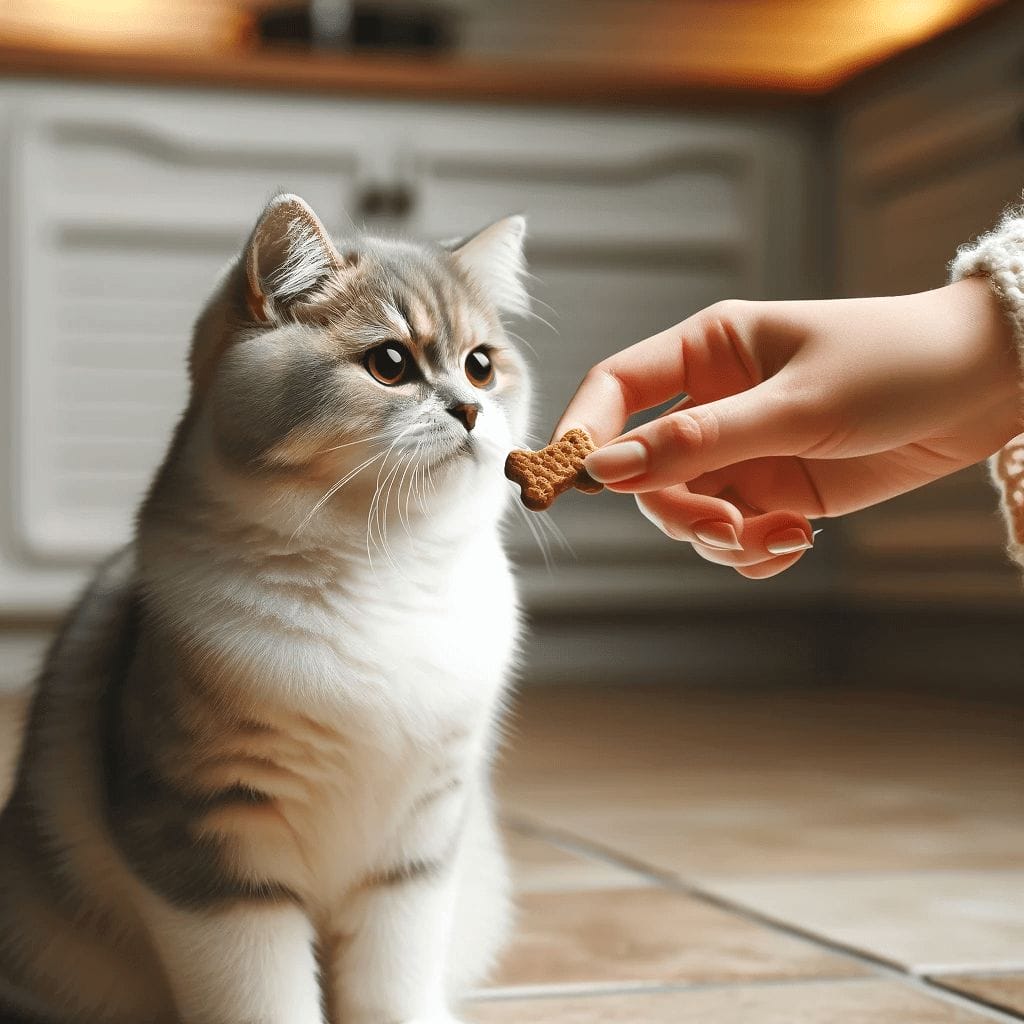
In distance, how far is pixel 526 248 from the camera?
3195 millimetres

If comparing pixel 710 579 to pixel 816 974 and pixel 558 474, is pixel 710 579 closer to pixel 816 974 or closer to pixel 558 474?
pixel 816 974

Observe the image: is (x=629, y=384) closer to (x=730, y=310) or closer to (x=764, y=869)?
(x=730, y=310)

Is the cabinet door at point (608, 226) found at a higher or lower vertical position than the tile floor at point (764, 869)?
higher

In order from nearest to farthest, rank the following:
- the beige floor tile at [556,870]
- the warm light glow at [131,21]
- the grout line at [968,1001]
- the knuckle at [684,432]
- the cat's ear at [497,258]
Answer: the knuckle at [684,432], the grout line at [968,1001], the cat's ear at [497,258], the beige floor tile at [556,870], the warm light glow at [131,21]

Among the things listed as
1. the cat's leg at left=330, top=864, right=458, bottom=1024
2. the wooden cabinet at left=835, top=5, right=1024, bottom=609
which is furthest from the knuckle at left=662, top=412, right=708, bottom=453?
the wooden cabinet at left=835, top=5, right=1024, bottom=609

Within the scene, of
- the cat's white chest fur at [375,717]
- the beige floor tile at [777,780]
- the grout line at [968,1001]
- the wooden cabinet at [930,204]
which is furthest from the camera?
the wooden cabinet at [930,204]

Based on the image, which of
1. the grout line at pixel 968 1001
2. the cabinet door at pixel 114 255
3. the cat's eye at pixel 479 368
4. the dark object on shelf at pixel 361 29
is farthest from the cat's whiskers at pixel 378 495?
the dark object on shelf at pixel 361 29

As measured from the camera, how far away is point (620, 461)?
0.78 meters

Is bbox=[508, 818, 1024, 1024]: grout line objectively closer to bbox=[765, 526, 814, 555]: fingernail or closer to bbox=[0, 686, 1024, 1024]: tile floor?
bbox=[0, 686, 1024, 1024]: tile floor

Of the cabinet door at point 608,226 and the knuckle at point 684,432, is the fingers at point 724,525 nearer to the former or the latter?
the knuckle at point 684,432

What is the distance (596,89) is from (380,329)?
2481 millimetres

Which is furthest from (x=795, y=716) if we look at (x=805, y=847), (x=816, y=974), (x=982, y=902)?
(x=816, y=974)

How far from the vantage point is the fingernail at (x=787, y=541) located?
94 cm

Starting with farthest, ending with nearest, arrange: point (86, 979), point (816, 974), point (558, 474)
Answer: point (816, 974)
point (86, 979)
point (558, 474)
